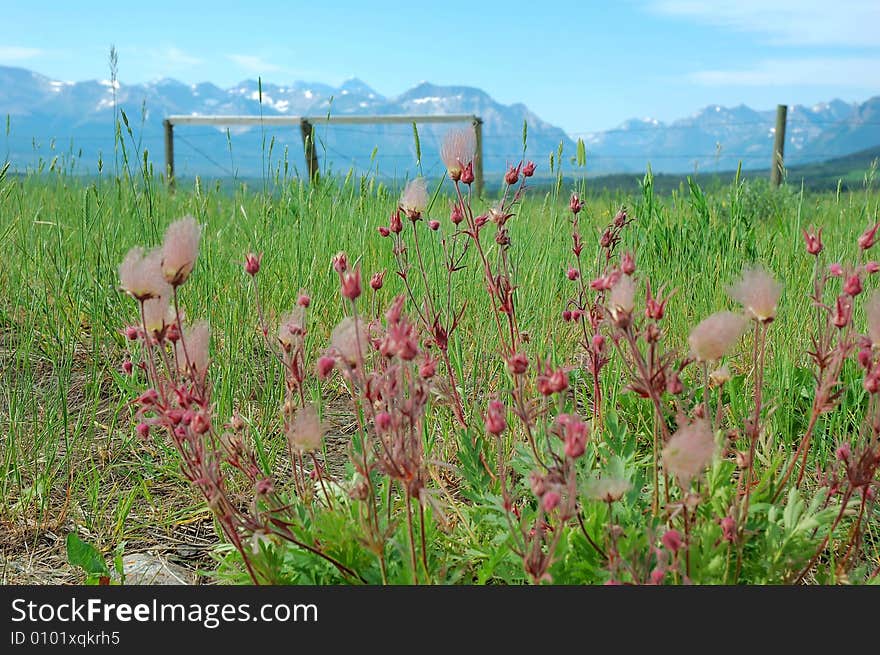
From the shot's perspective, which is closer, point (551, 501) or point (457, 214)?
point (551, 501)

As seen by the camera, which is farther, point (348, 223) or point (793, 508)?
point (348, 223)

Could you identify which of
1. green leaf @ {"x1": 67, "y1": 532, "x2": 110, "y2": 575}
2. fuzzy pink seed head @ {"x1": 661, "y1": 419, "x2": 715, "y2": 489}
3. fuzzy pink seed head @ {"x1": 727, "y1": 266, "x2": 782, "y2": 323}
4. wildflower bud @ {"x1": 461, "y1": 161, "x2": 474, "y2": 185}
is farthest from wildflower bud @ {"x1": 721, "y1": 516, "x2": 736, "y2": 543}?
green leaf @ {"x1": 67, "y1": 532, "x2": 110, "y2": 575}

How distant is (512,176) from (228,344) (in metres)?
1.14

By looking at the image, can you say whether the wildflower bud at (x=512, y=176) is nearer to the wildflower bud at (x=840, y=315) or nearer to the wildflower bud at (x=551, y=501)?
the wildflower bud at (x=840, y=315)

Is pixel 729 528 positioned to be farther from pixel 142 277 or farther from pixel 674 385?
pixel 142 277

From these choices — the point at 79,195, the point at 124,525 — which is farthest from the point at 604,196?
the point at 124,525

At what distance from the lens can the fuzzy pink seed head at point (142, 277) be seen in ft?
3.68

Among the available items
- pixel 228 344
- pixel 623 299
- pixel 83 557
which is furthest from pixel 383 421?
pixel 228 344

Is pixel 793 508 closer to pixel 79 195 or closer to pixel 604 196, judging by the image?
pixel 79 195

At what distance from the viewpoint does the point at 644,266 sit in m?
3.13

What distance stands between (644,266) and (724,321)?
6.91ft

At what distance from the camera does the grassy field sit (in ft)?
6.24

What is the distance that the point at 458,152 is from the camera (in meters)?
1.52

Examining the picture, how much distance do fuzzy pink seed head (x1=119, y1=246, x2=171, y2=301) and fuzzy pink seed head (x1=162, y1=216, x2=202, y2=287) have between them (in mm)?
13
